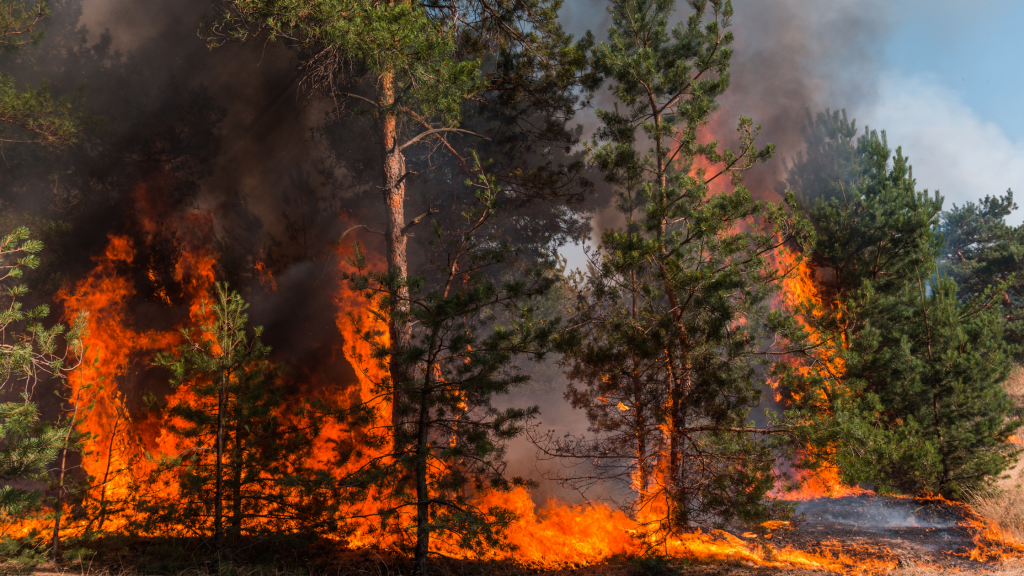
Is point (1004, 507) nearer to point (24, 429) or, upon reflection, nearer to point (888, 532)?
point (888, 532)

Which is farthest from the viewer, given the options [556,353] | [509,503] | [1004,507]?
[509,503]

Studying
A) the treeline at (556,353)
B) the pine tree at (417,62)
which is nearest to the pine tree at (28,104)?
the treeline at (556,353)

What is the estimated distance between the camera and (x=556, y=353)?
26.3 feet

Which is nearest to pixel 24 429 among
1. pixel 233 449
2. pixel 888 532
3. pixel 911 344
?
pixel 233 449

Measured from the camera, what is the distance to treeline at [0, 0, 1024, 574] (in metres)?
5.77

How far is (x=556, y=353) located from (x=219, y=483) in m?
5.13

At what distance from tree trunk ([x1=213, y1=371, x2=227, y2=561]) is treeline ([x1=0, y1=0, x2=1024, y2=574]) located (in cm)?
4

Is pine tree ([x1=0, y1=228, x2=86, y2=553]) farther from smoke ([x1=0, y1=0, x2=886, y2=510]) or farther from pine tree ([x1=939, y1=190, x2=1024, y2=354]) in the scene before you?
pine tree ([x1=939, y1=190, x2=1024, y2=354])

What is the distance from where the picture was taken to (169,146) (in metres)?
12.9

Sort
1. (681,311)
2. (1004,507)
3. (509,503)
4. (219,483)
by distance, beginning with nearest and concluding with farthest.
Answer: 1. (219,483)
2. (681,311)
3. (1004,507)
4. (509,503)

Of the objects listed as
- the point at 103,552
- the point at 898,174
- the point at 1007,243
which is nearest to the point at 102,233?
the point at 103,552

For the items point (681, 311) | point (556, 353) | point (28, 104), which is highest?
point (28, 104)

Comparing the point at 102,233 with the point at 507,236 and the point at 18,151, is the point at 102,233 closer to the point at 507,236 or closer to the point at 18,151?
the point at 18,151

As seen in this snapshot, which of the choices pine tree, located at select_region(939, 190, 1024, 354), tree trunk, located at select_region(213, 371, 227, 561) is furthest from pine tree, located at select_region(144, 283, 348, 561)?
pine tree, located at select_region(939, 190, 1024, 354)
